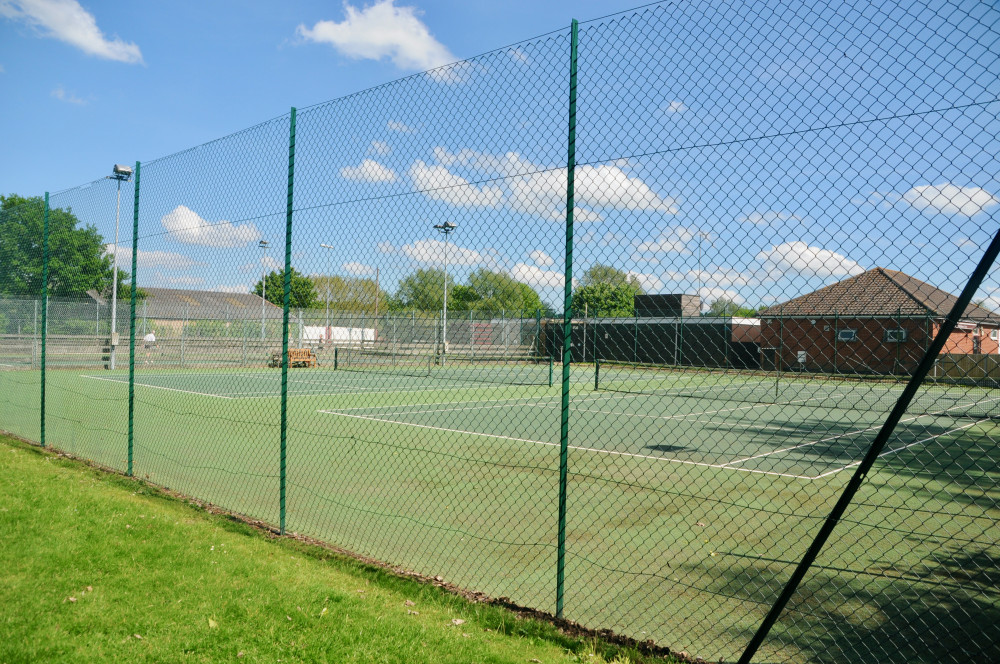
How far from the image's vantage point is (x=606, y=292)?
3.87 m

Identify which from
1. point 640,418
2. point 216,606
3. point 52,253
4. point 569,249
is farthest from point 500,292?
point 640,418

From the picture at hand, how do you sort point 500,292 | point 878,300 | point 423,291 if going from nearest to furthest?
point 878,300, point 500,292, point 423,291

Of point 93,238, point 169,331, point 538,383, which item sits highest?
point 93,238

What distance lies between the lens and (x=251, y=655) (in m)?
3.19

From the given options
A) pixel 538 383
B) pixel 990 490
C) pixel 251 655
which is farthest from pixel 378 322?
pixel 538 383

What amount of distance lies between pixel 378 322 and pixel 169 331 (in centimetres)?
1251

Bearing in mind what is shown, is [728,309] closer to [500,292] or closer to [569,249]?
[569,249]

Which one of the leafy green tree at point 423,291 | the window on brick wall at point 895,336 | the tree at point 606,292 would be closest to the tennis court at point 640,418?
the window on brick wall at point 895,336

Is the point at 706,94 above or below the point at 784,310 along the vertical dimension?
above

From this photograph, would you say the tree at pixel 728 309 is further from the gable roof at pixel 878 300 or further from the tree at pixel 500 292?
the tree at pixel 500 292

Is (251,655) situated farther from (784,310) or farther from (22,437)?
(22,437)

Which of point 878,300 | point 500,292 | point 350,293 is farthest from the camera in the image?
point 350,293

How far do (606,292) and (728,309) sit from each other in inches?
30.3

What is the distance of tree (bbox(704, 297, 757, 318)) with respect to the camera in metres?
3.22
